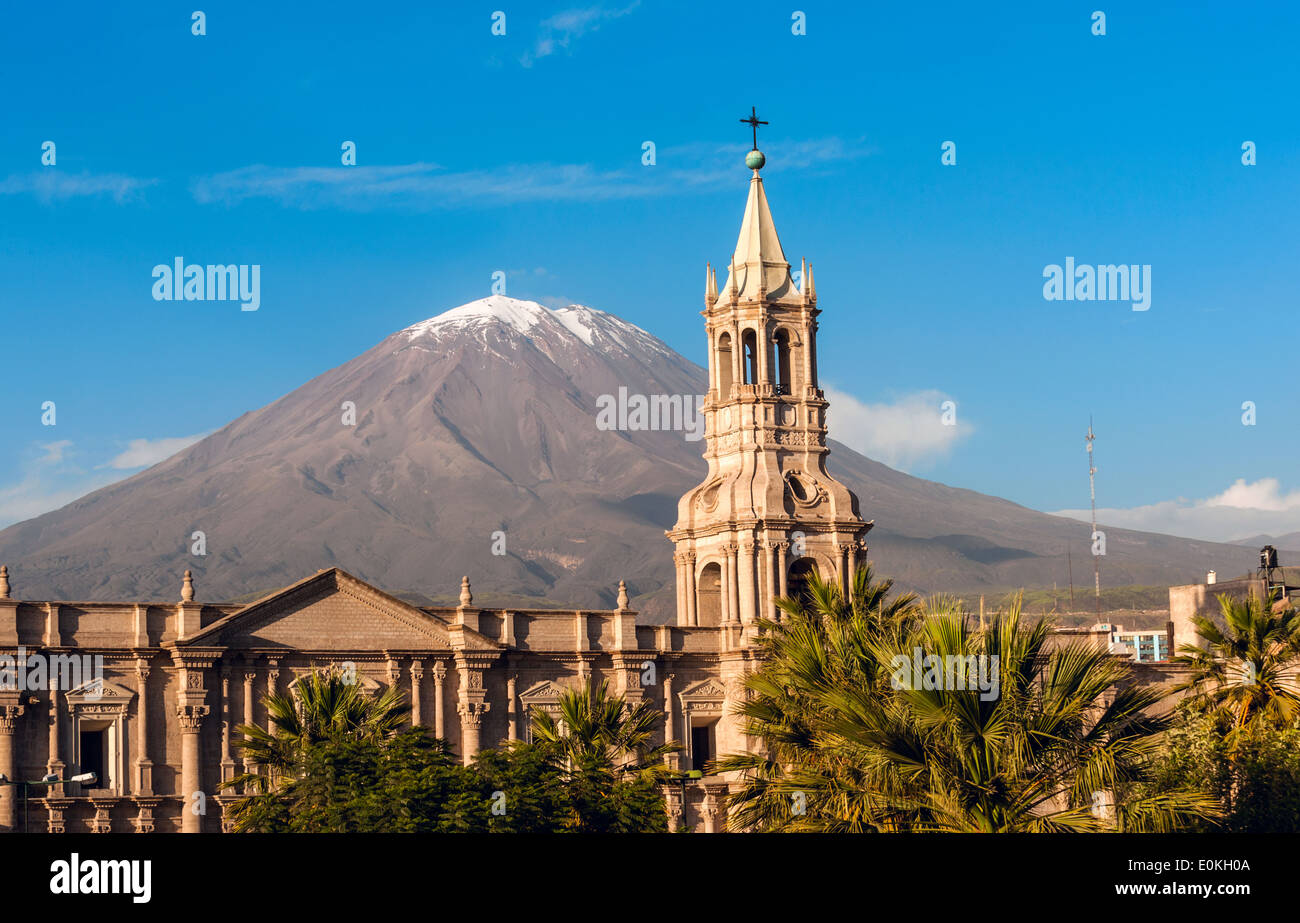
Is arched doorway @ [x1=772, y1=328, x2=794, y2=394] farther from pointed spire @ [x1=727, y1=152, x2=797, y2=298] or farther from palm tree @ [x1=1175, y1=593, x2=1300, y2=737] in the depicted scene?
palm tree @ [x1=1175, y1=593, x2=1300, y2=737]

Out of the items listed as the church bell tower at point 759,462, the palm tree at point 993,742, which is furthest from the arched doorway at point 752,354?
the palm tree at point 993,742

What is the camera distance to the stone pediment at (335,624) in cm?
6053

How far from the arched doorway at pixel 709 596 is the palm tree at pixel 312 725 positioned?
24135 mm

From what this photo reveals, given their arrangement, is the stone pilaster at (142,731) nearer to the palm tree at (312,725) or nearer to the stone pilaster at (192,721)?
the stone pilaster at (192,721)

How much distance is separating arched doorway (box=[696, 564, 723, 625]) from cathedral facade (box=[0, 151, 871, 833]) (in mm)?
77

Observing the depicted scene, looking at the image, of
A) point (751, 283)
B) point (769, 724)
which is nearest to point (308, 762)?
point (769, 724)

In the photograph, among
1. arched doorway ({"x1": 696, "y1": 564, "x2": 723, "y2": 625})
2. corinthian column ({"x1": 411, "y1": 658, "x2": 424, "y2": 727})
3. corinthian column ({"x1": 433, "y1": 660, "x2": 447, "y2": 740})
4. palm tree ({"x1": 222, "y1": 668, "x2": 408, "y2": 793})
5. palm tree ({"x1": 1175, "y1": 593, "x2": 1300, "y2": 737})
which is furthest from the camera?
arched doorway ({"x1": 696, "y1": 564, "x2": 723, "y2": 625})

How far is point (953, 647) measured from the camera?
2858 cm

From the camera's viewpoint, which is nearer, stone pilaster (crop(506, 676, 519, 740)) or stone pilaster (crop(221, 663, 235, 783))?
stone pilaster (crop(221, 663, 235, 783))

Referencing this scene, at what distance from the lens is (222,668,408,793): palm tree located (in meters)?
44.3

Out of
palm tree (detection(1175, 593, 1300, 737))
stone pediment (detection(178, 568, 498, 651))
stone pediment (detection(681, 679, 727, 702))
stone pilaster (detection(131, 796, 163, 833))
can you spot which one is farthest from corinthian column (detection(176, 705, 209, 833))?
palm tree (detection(1175, 593, 1300, 737))

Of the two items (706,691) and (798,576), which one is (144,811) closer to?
(706,691)
